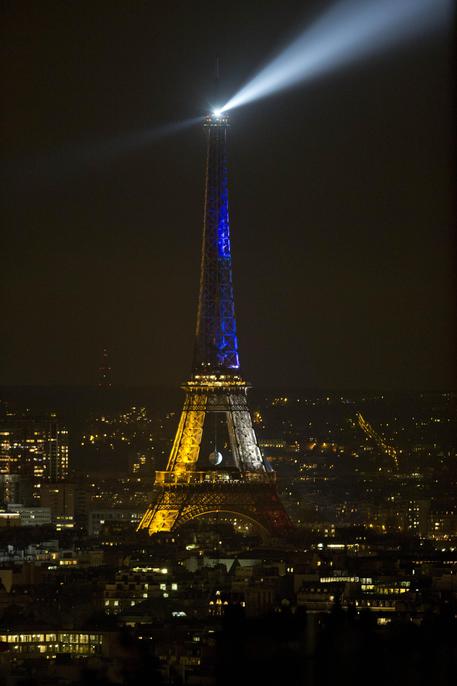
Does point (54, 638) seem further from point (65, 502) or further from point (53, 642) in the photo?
point (65, 502)

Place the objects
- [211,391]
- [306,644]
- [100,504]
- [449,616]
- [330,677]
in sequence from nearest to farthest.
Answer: [330,677] < [306,644] < [449,616] < [211,391] < [100,504]

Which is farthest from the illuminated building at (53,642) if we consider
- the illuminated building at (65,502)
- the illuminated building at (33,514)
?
the illuminated building at (65,502)

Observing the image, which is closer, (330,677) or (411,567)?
(330,677)

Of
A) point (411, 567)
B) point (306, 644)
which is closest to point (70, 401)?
point (411, 567)

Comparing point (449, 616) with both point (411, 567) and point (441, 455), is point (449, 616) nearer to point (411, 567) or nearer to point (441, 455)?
point (411, 567)

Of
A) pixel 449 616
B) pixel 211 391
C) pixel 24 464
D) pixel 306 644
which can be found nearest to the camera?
pixel 306 644

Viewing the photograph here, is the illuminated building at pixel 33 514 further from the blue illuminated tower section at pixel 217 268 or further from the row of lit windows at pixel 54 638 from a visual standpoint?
the row of lit windows at pixel 54 638
